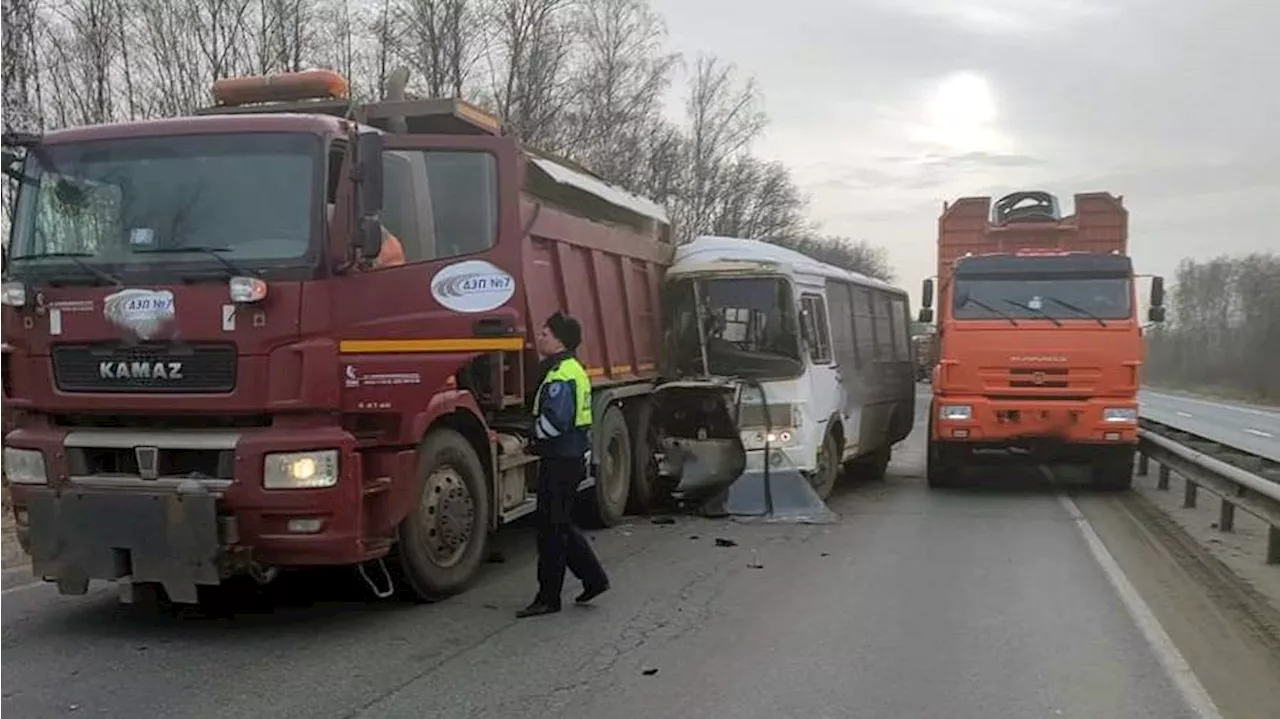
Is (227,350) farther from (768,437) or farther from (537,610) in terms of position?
(768,437)

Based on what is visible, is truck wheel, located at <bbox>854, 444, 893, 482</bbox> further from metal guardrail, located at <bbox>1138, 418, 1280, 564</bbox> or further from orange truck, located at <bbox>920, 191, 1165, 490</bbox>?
metal guardrail, located at <bbox>1138, 418, 1280, 564</bbox>

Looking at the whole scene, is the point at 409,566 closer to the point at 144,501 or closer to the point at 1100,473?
the point at 144,501

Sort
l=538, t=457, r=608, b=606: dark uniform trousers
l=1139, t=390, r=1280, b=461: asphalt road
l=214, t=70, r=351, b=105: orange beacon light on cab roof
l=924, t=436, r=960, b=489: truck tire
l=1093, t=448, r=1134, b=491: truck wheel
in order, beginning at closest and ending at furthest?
l=538, t=457, r=608, b=606: dark uniform trousers
l=214, t=70, r=351, b=105: orange beacon light on cab roof
l=1093, t=448, r=1134, b=491: truck wheel
l=924, t=436, r=960, b=489: truck tire
l=1139, t=390, r=1280, b=461: asphalt road

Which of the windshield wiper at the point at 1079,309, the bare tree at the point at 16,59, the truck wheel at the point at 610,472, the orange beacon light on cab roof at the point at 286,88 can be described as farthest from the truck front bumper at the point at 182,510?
the windshield wiper at the point at 1079,309

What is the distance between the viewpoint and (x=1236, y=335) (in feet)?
257

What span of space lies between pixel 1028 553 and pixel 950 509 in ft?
9.49

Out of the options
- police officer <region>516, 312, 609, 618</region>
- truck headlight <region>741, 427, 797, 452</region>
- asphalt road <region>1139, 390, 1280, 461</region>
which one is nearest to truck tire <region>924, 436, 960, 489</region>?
truck headlight <region>741, 427, 797, 452</region>

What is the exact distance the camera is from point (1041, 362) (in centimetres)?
1373

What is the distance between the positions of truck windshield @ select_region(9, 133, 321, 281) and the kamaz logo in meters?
0.49

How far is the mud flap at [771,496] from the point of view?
456 inches

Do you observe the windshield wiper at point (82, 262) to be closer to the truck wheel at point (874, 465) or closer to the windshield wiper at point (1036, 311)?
the windshield wiper at point (1036, 311)

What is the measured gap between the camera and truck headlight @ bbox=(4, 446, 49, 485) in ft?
21.7

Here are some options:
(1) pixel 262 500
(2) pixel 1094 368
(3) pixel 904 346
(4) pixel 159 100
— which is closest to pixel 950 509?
(2) pixel 1094 368

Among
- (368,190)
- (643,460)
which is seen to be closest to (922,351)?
(643,460)
